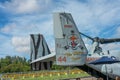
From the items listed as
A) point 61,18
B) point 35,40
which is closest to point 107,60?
point 61,18

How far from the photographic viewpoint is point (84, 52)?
→ 22.6 metres

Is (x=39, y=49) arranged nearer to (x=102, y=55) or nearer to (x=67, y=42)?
(x=67, y=42)

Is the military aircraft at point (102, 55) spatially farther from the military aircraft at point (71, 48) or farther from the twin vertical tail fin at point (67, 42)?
the twin vertical tail fin at point (67, 42)

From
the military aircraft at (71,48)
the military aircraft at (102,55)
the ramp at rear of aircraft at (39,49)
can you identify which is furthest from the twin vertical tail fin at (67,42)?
the ramp at rear of aircraft at (39,49)

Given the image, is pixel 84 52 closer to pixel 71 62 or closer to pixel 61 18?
pixel 71 62

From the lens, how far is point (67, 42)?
2217cm

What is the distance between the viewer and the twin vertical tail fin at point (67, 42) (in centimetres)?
2173

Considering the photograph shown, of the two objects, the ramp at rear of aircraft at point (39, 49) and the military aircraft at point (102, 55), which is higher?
the ramp at rear of aircraft at point (39, 49)

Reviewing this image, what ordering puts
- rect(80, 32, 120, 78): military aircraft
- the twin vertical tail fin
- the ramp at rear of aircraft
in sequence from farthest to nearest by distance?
1. the ramp at rear of aircraft
2. the twin vertical tail fin
3. rect(80, 32, 120, 78): military aircraft

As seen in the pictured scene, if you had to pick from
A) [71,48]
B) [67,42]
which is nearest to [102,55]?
[71,48]

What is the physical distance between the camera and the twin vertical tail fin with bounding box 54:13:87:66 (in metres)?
21.7

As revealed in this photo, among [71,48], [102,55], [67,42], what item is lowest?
[102,55]

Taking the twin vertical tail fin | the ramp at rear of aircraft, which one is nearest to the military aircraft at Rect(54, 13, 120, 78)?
the twin vertical tail fin

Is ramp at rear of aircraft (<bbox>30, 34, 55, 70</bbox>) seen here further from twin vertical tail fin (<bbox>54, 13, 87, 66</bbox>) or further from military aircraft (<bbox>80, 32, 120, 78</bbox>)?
twin vertical tail fin (<bbox>54, 13, 87, 66</bbox>)
